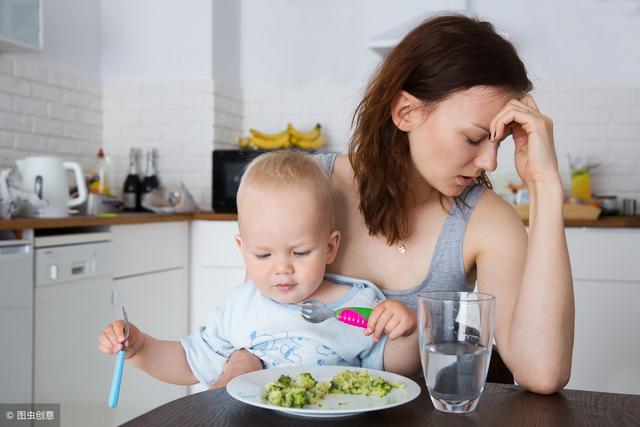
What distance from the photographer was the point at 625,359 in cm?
313

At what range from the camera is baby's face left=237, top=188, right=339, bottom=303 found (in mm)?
1176

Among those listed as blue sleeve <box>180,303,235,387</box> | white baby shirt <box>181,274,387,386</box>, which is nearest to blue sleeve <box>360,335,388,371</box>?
white baby shirt <box>181,274,387,386</box>

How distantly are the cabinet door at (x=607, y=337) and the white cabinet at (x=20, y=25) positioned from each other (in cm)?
249

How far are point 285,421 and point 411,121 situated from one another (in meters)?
0.67

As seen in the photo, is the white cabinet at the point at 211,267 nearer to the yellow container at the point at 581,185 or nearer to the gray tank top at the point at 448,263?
the yellow container at the point at 581,185

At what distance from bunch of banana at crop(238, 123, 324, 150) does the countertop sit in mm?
530

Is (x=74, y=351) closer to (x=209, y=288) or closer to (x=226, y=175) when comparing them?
(x=209, y=288)

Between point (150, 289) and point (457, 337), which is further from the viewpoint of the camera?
point (150, 289)

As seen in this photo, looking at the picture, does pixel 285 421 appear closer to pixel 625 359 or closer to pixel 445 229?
pixel 445 229

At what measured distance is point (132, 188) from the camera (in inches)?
150

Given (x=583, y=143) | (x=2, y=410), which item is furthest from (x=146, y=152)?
(x=583, y=143)

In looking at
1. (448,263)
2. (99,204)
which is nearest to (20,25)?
(99,204)

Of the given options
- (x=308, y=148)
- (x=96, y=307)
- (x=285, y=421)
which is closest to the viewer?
(x=285, y=421)

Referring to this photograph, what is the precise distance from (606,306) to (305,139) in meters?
1.70
